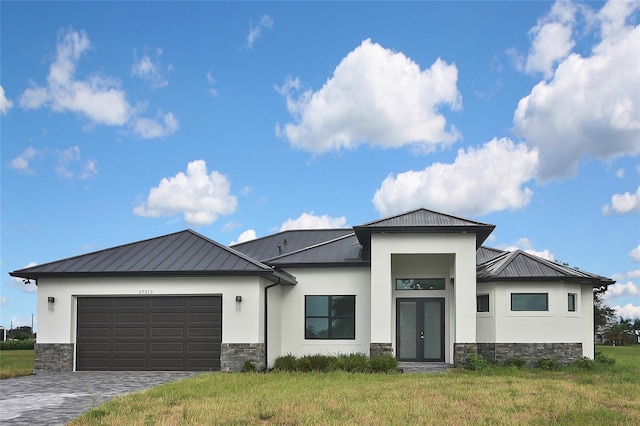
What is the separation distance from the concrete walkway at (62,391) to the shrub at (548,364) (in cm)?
1052

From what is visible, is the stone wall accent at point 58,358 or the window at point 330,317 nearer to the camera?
the stone wall accent at point 58,358

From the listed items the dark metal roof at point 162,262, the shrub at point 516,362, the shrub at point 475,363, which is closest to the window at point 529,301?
the shrub at point 516,362

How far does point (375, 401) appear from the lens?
1275 centimetres

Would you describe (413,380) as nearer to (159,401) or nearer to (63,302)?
(159,401)

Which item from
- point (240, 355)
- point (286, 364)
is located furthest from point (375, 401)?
point (240, 355)

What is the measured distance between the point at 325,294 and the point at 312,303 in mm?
543

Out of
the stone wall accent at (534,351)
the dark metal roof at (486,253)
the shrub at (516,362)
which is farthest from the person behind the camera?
the dark metal roof at (486,253)

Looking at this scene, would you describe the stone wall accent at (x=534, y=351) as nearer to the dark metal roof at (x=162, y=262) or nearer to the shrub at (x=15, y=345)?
the dark metal roof at (x=162, y=262)

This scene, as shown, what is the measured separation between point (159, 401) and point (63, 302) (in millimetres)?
8356

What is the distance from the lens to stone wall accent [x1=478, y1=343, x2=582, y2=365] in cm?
2066

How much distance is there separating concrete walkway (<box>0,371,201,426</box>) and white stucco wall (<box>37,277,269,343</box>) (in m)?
1.46

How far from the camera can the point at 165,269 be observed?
1922 cm

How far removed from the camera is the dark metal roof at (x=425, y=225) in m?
19.7

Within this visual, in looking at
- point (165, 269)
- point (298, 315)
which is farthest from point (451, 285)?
point (165, 269)
